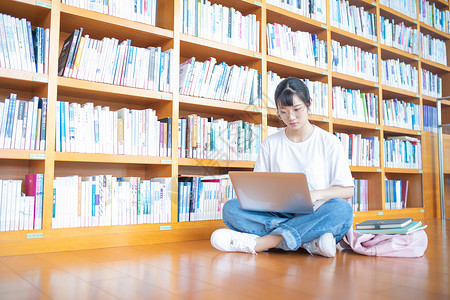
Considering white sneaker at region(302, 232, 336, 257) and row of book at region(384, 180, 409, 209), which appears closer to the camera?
white sneaker at region(302, 232, 336, 257)

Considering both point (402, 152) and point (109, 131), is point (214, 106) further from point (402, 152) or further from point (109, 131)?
A: point (402, 152)

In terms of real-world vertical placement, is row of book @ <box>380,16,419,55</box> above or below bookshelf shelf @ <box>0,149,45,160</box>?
above

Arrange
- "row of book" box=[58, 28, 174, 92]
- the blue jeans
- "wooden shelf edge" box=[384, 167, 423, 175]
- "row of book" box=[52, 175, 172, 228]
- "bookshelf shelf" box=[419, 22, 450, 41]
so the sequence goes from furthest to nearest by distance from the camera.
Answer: "bookshelf shelf" box=[419, 22, 450, 41], "wooden shelf edge" box=[384, 167, 423, 175], "row of book" box=[58, 28, 174, 92], "row of book" box=[52, 175, 172, 228], the blue jeans

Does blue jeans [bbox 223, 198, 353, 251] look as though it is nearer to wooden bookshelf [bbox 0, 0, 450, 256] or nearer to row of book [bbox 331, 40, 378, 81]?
wooden bookshelf [bbox 0, 0, 450, 256]

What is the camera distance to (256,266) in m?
1.59

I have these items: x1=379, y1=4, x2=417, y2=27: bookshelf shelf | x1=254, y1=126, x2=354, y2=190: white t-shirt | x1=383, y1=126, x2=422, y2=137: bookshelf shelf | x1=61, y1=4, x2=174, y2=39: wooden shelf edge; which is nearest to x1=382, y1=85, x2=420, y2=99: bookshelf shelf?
x1=383, y1=126, x2=422, y2=137: bookshelf shelf

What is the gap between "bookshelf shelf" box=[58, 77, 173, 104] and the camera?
2.11m

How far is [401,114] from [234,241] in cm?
266

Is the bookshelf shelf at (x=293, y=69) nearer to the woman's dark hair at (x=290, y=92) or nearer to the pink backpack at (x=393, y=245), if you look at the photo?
the woman's dark hair at (x=290, y=92)

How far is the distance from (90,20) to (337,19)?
210 cm

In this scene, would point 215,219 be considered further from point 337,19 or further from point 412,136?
point 412,136

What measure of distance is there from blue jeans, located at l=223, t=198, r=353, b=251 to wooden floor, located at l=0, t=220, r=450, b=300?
0.30 feet

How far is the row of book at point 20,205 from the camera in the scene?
1.85 m

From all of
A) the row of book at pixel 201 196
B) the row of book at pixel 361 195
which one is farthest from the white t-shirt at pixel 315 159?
the row of book at pixel 361 195
